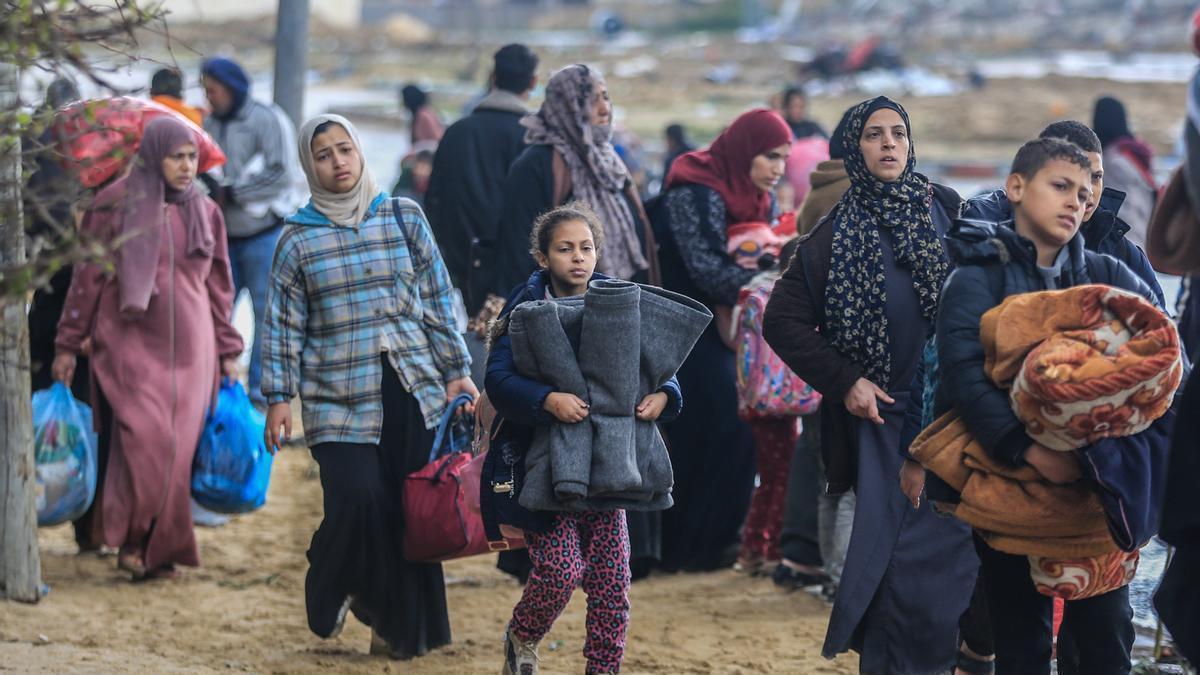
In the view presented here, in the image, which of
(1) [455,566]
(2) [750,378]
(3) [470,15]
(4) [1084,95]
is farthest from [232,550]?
(3) [470,15]

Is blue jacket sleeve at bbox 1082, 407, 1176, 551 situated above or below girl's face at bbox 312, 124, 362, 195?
below

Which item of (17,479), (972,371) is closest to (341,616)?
(17,479)

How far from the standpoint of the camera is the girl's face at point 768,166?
6.64 m

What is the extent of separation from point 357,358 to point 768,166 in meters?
2.02

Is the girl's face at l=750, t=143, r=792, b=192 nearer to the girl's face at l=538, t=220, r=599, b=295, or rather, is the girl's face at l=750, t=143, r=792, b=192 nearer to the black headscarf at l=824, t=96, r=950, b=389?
the black headscarf at l=824, t=96, r=950, b=389

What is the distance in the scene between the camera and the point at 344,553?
18.4 ft

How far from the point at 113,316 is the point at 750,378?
2563mm

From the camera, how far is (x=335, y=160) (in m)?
5.45

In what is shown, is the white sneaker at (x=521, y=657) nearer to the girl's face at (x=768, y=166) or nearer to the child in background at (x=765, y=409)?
the child in background at (x=765, y=409)

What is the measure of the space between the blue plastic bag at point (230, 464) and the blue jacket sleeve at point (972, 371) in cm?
358

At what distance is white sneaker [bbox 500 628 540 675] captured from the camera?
5.00 m

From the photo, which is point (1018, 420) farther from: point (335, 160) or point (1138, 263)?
point (335, 160)

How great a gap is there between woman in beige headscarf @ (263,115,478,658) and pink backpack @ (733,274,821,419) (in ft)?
4.51

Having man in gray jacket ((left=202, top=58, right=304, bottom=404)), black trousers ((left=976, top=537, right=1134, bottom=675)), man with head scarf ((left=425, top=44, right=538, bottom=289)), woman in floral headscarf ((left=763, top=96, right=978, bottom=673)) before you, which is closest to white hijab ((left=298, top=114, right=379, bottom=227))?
woman in floral headscarf ((left=763, top=96, right=978, bottom=673))
